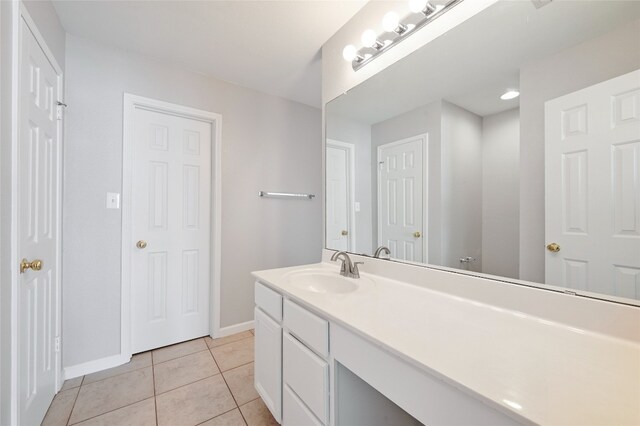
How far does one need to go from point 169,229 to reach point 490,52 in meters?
2.39

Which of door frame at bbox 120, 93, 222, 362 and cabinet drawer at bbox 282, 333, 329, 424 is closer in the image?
cabinet drawer at bbox 282, 333, 329, 424

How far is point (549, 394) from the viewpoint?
484 millimetres

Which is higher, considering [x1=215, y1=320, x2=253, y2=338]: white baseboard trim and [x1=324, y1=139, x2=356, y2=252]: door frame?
[x1=324, y1=139, x2=356, y2=252]: door frame

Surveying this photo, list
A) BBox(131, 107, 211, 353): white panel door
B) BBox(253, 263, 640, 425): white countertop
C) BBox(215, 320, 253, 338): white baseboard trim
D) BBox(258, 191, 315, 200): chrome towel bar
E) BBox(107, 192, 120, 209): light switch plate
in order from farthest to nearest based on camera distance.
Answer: BBox(258, 191, 315, 200): chrome towel bar < BBox(215, 320, 253, 338): white baseboard trim < BBox(131, 107, 211, 353): white panel door < BBox(107, 192, 120, 209): light switch plate < BBox(253, 263, 640, 425): white countertop

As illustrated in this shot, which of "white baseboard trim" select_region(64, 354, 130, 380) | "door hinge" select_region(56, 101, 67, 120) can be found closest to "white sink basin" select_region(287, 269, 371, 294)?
"white baseboard trim" select_region(64, 354, 130, 380)

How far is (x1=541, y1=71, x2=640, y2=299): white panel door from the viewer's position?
2.26 feet

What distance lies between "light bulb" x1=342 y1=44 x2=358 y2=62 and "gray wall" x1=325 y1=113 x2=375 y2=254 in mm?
345

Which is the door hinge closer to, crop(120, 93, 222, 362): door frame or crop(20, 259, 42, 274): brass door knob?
crop(120, 93, 222, 362): door frame

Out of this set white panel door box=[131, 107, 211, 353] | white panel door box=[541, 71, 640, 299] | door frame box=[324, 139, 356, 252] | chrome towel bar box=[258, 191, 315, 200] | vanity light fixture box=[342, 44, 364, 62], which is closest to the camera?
white panel door box=[541, 71, 640, 299]

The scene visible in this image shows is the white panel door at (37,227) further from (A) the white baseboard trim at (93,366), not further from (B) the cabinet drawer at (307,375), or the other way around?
(B) the cabinet drawer at (307,375)

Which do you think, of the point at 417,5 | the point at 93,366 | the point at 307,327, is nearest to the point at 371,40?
the point at 417,5

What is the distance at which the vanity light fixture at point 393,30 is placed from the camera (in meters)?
1.12

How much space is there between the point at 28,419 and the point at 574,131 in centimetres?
250

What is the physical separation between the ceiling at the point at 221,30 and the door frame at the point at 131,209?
382 millimetres
